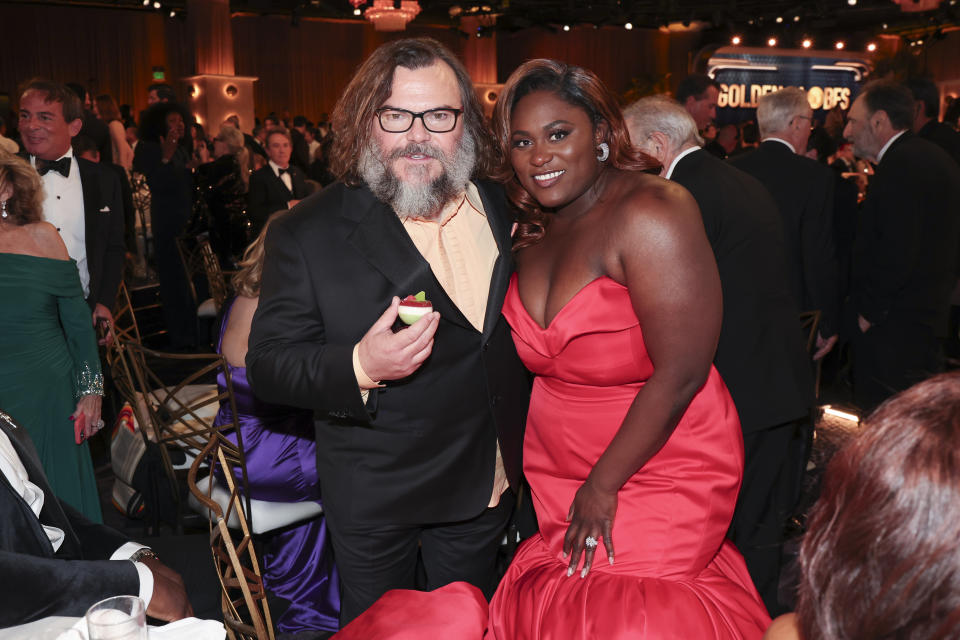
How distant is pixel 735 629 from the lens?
4.93ft

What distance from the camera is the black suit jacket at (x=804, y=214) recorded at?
380cm

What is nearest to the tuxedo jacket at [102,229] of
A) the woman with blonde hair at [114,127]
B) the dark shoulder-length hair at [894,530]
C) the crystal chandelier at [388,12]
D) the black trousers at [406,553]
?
the black trousers at [406,553]

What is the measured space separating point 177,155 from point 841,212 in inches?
211

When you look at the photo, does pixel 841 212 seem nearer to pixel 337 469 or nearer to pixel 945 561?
pixel 337 469

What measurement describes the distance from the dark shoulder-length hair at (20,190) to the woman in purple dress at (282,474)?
2.35 ft

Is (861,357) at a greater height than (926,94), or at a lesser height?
lesser

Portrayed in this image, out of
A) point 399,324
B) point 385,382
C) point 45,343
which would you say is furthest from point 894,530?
point 45,343

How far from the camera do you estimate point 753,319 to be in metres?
2.70

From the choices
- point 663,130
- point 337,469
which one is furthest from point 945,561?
point 663,130

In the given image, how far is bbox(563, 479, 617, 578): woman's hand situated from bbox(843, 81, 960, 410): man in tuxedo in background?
118 inches

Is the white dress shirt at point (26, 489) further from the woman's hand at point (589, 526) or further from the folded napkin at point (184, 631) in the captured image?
the woman's hand at point (589, 526)

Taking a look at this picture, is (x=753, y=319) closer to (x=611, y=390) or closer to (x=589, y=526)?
(x=611, y=390)

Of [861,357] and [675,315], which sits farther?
[861,357]

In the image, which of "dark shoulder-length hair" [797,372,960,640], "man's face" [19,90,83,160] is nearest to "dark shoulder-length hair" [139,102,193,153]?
"man's face" [19,90,83,160]
